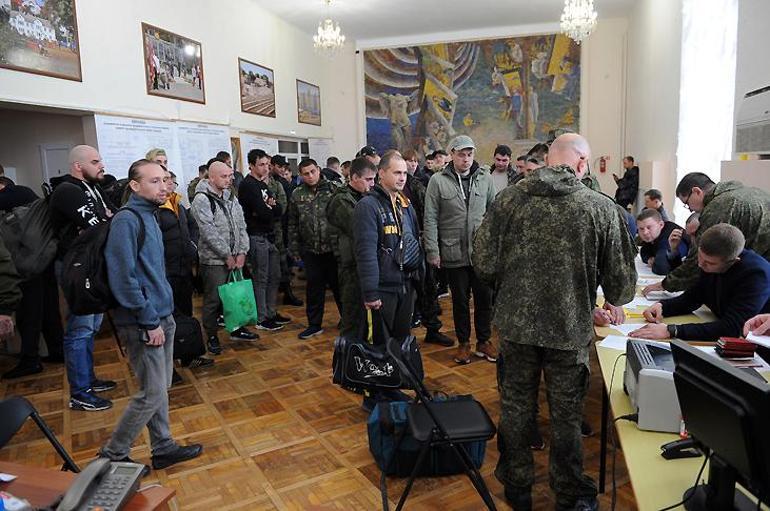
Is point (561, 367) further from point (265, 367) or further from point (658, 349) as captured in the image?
point (265, 367)

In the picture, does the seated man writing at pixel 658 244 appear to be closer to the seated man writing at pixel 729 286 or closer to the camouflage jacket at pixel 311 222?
the seated man writing at pixel 729 286

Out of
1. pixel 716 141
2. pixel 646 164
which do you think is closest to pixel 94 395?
pixel 716 141

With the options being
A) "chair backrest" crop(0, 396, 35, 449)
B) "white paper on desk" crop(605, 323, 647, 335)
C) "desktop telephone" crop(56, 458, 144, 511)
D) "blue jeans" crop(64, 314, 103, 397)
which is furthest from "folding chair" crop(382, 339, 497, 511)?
"blue jeans" crop(64, 314, 103, 397)

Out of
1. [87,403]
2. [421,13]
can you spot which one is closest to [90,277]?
[87,403]

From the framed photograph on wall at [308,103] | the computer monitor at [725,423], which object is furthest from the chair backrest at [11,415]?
the framed photograph on wall at [308,103]

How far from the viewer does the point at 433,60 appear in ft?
37.7

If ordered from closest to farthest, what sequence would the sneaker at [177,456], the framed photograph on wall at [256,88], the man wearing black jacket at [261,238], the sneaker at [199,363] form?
the sneaker at [177,456] < the sneaker at [199,363] < the man wearing black jacket at [261,238] < the framed photograph on wall at [256,88]

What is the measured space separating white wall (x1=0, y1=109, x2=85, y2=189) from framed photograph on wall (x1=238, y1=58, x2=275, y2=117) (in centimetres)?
282

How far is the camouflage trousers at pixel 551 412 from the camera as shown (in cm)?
211

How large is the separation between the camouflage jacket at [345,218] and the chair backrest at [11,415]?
2.23 meters

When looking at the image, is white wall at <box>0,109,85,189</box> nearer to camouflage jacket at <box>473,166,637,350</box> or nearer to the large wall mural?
camouflage jacket at <box>473,166,637,350</box>

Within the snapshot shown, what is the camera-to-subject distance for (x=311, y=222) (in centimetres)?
469

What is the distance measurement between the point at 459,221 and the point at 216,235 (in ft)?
6.31

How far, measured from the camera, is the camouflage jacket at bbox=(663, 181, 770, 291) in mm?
2984
